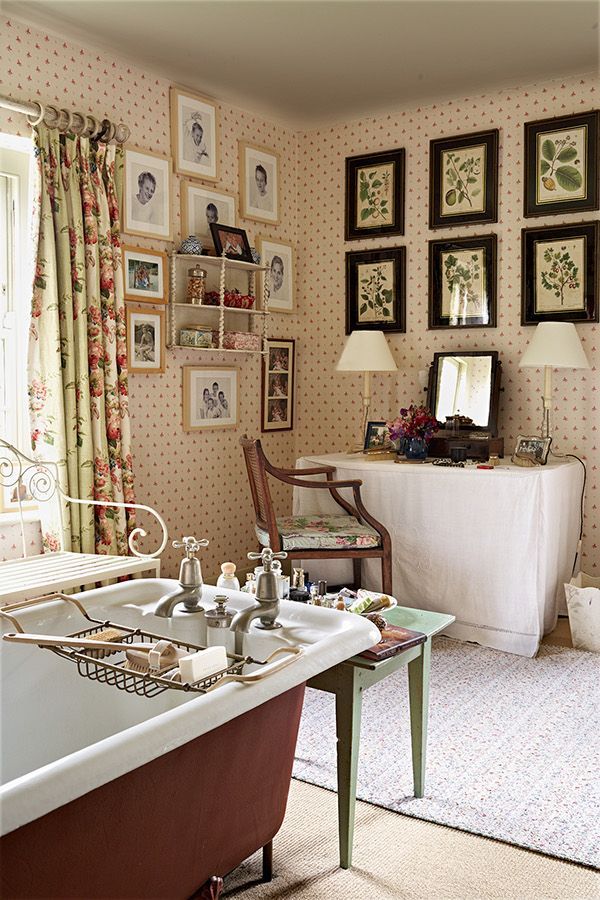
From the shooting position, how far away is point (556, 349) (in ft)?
13.5

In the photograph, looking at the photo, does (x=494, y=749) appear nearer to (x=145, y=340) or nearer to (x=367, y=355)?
(x=367, y=355)

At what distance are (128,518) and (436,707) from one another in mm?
1758

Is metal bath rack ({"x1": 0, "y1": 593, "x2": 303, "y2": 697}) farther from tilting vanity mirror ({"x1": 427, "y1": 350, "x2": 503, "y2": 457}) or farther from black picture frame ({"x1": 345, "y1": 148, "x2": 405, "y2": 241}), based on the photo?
black picture frame ({"x1": 345, "y1": 148, "x2": 405, "y2": 241})

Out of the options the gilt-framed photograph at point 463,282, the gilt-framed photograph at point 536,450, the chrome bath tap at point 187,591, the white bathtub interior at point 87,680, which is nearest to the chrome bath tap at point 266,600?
the white bathtub interior at point 87,680

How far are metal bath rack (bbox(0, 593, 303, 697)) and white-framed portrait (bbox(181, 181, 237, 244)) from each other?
2900 mm

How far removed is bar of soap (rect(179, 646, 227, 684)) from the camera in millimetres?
1683

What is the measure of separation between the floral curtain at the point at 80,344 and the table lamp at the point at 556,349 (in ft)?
6.71

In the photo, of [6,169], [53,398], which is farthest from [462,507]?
[6,169]

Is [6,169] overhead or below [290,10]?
below

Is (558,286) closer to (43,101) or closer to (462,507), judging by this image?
(462,507)

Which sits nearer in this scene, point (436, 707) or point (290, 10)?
point (436, 707)

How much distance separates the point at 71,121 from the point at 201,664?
2.94 m

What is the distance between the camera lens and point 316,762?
2.79 metres

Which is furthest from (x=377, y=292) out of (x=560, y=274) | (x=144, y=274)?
(x=144, y=274)
